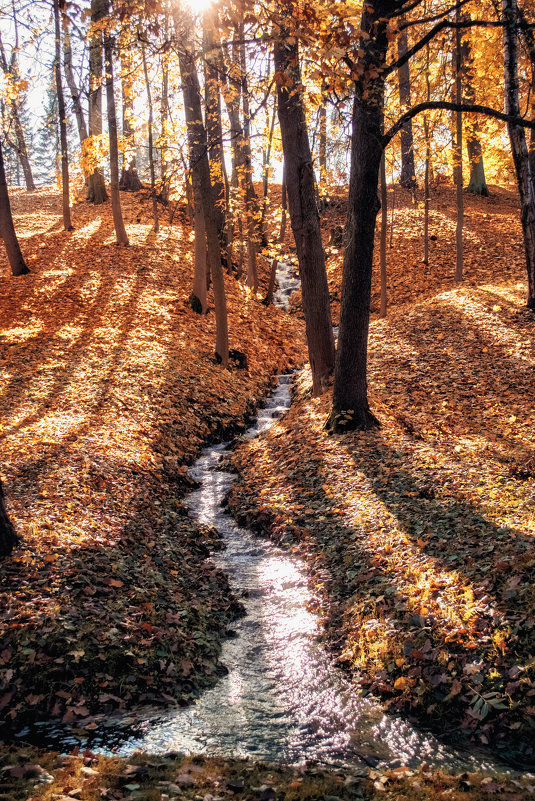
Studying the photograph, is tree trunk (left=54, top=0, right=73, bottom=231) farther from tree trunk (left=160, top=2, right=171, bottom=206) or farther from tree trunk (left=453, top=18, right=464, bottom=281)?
tree trunk (left=453, top=18, right=464, bottom=281)

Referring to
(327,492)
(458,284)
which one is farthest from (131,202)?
(327,492)

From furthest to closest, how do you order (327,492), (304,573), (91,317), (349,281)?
1. (91,317)
2. (349,281)
3. (327,492)
4. (304,573)

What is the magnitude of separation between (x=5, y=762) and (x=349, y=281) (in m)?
7.43

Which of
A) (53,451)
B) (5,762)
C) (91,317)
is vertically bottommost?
(5,762)

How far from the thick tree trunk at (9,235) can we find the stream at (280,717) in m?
14.1

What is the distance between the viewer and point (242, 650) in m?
5.56

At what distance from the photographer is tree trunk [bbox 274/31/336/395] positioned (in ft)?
34.0

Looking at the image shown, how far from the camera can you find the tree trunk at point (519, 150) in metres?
11.1

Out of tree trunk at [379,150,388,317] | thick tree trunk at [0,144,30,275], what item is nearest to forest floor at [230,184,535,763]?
tree trunk at [379,150,388,317]

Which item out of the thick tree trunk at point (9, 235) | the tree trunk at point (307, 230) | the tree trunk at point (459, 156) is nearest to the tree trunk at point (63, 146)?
the thick tree trunk at point (9, 235)

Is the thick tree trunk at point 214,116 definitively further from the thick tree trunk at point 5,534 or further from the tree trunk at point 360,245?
the thick tree trunk at point 5,534

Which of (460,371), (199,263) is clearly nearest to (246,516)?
(460,371)

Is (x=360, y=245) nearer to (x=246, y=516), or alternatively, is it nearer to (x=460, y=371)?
(x=460, y=371)

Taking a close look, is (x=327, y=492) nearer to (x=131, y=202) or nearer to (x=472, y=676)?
(x=472, y=676)
